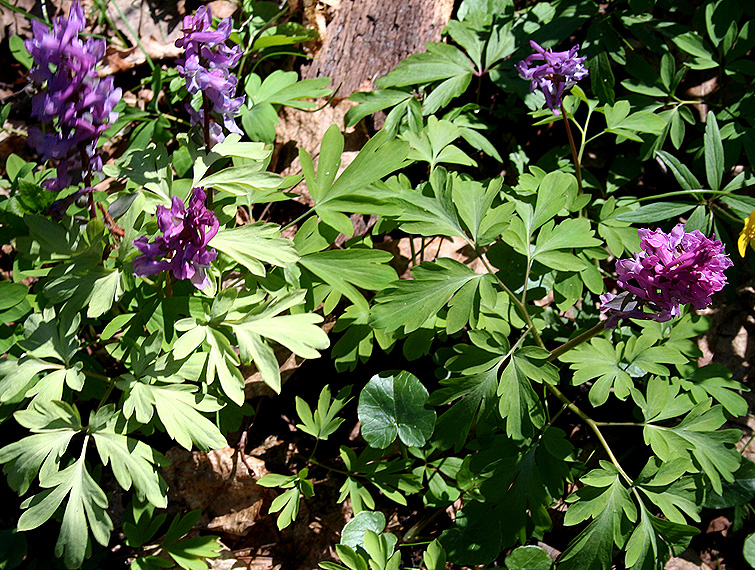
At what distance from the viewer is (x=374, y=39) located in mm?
2836

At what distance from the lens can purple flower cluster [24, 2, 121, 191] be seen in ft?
4.58

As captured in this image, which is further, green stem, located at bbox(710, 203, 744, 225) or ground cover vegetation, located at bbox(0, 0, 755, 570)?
green stem, located at bbox(710, 203, 744, 225)

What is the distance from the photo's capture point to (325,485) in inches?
91.2

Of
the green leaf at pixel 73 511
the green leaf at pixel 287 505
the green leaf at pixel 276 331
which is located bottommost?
the green leaf at pixel 287 505

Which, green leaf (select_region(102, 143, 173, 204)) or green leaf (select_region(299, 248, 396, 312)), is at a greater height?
green leaf (select_region(102, 143, 173, 204))

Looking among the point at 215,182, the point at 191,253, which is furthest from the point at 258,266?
the point at 215,182

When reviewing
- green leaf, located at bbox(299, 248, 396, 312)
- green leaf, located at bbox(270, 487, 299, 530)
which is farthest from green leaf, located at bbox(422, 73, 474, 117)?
green leaf, located at bbox(270, 487, 299, 530)

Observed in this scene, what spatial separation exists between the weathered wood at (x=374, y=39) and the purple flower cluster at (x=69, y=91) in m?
1.51

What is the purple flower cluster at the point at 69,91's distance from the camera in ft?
4.58

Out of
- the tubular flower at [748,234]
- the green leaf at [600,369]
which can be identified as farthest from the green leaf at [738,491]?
the tubular flower at [748,234]

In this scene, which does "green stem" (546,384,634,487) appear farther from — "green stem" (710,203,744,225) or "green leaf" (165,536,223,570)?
"green leaf" (165,536,223,570)

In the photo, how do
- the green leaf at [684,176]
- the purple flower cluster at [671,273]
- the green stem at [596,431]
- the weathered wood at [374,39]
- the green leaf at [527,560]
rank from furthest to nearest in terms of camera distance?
the weathered wood at [374,39] → the green leaf at [684,176] → the green leaf at [527,560] → the green stem at [596,431] → the purple flower cluster at [671,273]

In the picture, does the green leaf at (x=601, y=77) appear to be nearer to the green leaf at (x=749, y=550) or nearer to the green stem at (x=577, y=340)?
the green stem at (x=577, y=340)

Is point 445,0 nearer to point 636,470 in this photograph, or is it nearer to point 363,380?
point 363,380
